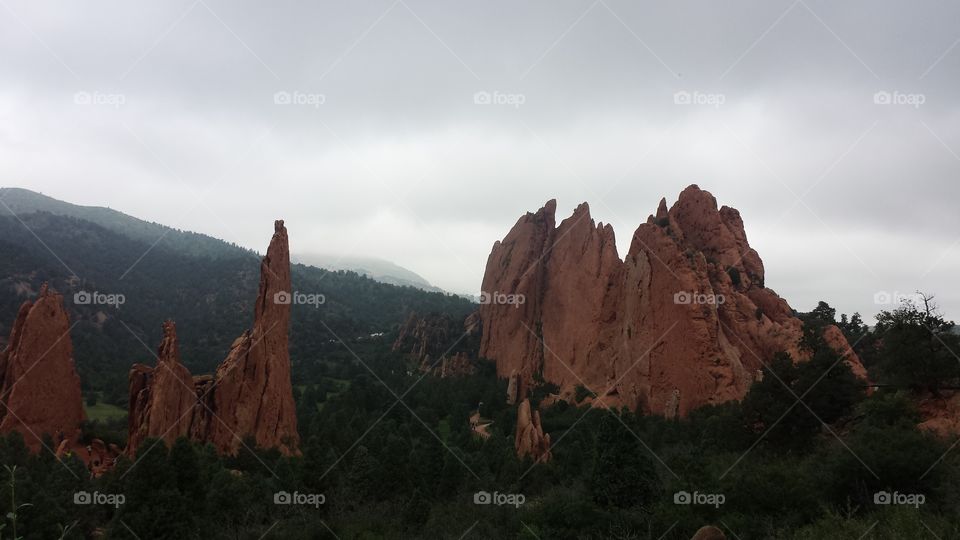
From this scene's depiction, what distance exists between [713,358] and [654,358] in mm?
5631

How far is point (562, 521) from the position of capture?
73.1 ft

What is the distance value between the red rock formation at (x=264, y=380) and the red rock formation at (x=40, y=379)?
8.89 metres

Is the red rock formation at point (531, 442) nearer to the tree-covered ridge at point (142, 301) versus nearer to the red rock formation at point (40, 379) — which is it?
the tree-covered ridge at point (142, 301)

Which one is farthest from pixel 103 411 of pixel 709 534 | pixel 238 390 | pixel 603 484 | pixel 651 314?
pixel 709 534

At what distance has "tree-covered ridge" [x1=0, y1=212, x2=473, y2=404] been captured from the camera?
79.6m

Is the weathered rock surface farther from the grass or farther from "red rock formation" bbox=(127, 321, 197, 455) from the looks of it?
the grass

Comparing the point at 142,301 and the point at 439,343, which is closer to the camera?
the point at 439,343

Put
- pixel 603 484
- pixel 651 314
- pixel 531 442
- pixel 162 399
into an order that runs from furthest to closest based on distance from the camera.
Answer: pixel 651 314 < pixel 531 442 < pixel 162 399 < pixel 603 484

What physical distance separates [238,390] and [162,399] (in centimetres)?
574

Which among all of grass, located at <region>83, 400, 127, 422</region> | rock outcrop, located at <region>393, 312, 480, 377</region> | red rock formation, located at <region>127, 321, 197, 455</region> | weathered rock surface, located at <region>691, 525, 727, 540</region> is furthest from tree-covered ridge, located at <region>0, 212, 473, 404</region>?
weathered rock surface, located at <region>691, 525, 727, 540</region>

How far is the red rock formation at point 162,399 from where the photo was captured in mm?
35500

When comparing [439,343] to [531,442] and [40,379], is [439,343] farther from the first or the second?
→ [40,379]

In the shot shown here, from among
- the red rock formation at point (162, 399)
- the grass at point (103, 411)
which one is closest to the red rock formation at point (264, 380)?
the red rock formation at point (162, 399)

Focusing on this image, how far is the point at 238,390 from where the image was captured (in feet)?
135
